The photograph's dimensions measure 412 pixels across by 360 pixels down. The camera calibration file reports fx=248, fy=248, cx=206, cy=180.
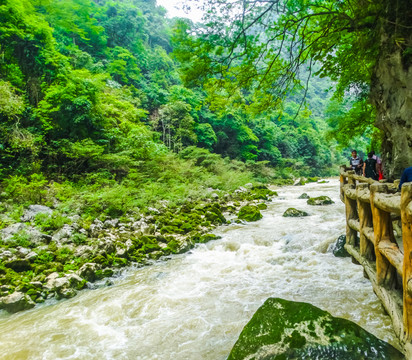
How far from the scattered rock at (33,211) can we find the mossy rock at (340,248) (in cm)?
863

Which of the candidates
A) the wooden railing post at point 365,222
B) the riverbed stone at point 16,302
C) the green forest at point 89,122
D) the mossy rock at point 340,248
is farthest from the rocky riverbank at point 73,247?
the wooden railing post at point 365,222

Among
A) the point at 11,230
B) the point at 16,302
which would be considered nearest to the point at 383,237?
the point at 16,302

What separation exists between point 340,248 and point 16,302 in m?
7.17

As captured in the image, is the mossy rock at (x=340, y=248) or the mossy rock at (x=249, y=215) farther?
the mossy rock at (x=249, y=215)

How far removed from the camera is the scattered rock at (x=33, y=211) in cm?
779

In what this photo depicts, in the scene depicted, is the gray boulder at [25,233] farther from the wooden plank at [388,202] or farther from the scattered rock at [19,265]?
the wooden plank at [388,202]

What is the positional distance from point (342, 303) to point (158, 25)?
164ft

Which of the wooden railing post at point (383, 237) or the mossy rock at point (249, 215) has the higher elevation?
the wooden railing post at point (383, 237)

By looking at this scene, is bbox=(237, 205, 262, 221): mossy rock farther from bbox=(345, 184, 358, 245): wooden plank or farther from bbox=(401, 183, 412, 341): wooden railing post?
bbox=(401, 183, 412, 341): wooden railing post

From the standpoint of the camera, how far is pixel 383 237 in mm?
2867

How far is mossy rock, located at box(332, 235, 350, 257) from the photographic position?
20.1 ft

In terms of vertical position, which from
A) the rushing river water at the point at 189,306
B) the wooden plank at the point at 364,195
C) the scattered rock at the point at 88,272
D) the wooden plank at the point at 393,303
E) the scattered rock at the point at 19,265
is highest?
the wooden plank at the point at 364,195

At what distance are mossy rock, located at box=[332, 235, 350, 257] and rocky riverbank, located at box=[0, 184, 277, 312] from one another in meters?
3.66

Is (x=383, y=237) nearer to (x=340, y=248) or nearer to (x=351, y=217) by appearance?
(x=351, y=217)
